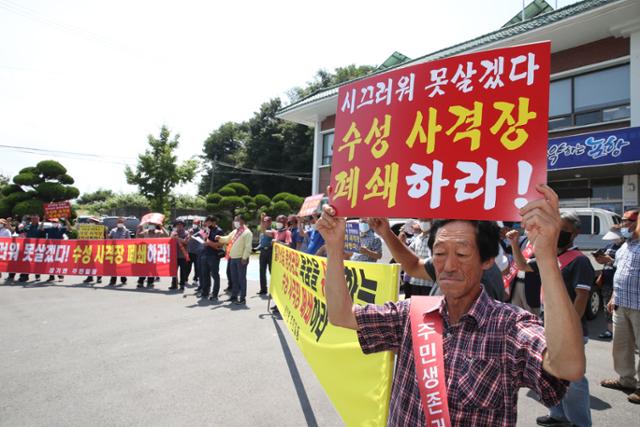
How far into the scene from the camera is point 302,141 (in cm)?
3653

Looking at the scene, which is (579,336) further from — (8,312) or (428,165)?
(8,312)

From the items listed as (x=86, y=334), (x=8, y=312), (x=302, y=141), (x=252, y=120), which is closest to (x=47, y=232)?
(x=8, y=312)

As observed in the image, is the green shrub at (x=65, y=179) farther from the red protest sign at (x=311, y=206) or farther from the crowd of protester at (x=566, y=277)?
the red protest sign at (x=311, y=206)

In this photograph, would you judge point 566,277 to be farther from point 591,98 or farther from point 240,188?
point 240,188

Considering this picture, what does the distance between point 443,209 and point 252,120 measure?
136 feet

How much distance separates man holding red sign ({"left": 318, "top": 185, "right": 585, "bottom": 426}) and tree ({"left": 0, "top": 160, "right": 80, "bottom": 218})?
25.0 m

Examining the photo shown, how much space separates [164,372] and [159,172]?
23.1m

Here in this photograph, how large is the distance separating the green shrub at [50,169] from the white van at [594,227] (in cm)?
2544

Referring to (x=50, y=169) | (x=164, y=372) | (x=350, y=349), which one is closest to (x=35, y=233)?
(x=164, y=372)

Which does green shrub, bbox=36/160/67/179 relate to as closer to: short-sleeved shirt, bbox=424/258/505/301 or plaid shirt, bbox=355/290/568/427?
short-sleeved shirt, bbox=424/258/505/301

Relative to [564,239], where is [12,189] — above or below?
above

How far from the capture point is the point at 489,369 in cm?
128

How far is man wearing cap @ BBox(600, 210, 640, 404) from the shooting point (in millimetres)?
3758

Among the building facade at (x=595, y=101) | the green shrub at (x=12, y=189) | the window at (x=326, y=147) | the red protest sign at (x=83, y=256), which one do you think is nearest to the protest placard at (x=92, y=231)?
the red protest sign at (x=83, y=256)
